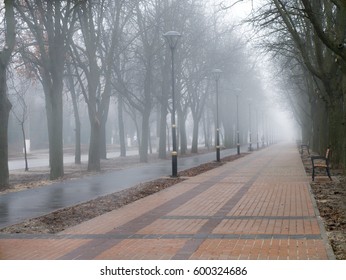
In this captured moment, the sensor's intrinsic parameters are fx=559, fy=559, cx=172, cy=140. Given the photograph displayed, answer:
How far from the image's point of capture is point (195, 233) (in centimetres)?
883

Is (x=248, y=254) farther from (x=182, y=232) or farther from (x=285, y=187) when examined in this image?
(x=285, y=187)

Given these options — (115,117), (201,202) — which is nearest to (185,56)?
(201,202)

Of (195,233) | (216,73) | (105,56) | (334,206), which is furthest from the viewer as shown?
(216,73)

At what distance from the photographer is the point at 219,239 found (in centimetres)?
826

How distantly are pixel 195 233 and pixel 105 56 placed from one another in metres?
22.4

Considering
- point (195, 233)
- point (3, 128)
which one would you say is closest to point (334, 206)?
point (195, 233)

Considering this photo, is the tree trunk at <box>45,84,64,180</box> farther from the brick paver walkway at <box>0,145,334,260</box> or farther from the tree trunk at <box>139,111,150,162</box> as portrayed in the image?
the tree trunk at <box>139,111,150,162</box>

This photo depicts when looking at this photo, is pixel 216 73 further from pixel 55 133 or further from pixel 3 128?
pixel 3 128

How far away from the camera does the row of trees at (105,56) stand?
20.8m

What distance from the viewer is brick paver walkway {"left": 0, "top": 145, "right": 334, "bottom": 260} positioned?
734 centimetres

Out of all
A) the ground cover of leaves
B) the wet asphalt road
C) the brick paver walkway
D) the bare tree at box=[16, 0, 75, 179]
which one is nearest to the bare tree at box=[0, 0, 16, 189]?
the wet asphalt road

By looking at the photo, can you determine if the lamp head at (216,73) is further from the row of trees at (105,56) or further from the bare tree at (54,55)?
the bare tree at (54,55)

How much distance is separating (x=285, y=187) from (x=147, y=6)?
2100cm

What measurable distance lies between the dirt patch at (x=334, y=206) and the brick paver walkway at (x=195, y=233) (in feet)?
0.57
